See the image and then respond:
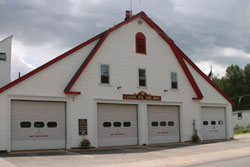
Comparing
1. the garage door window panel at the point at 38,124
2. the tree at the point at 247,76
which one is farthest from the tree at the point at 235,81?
the garage door window panel at the point at 38,124

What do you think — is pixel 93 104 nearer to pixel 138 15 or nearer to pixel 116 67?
pixel 116 67

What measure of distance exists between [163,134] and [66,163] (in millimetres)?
12798

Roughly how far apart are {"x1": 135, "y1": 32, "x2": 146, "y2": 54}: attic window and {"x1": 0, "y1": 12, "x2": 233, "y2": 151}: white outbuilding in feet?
0.25

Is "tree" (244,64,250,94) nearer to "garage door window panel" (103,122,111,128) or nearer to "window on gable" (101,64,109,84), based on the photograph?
"window on gable" (101,64,109,84)

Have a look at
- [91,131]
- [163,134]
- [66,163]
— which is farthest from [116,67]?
[66,163]

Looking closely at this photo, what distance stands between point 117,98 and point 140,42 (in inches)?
196

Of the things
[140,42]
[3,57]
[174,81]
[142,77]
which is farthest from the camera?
[174,81]

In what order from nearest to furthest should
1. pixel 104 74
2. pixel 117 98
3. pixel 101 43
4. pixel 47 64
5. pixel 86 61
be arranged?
pixel 47 64
pixel 86 61
pixel 101 43
pixel 104 74
pixel 117 98

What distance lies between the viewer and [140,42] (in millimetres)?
26141

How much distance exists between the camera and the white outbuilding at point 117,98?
20.7 metres

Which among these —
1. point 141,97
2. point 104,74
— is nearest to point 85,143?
point 104,74

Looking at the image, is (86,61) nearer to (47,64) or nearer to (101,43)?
(101,43)

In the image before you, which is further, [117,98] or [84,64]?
[117,98]

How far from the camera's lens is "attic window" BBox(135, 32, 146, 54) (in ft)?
85.1
